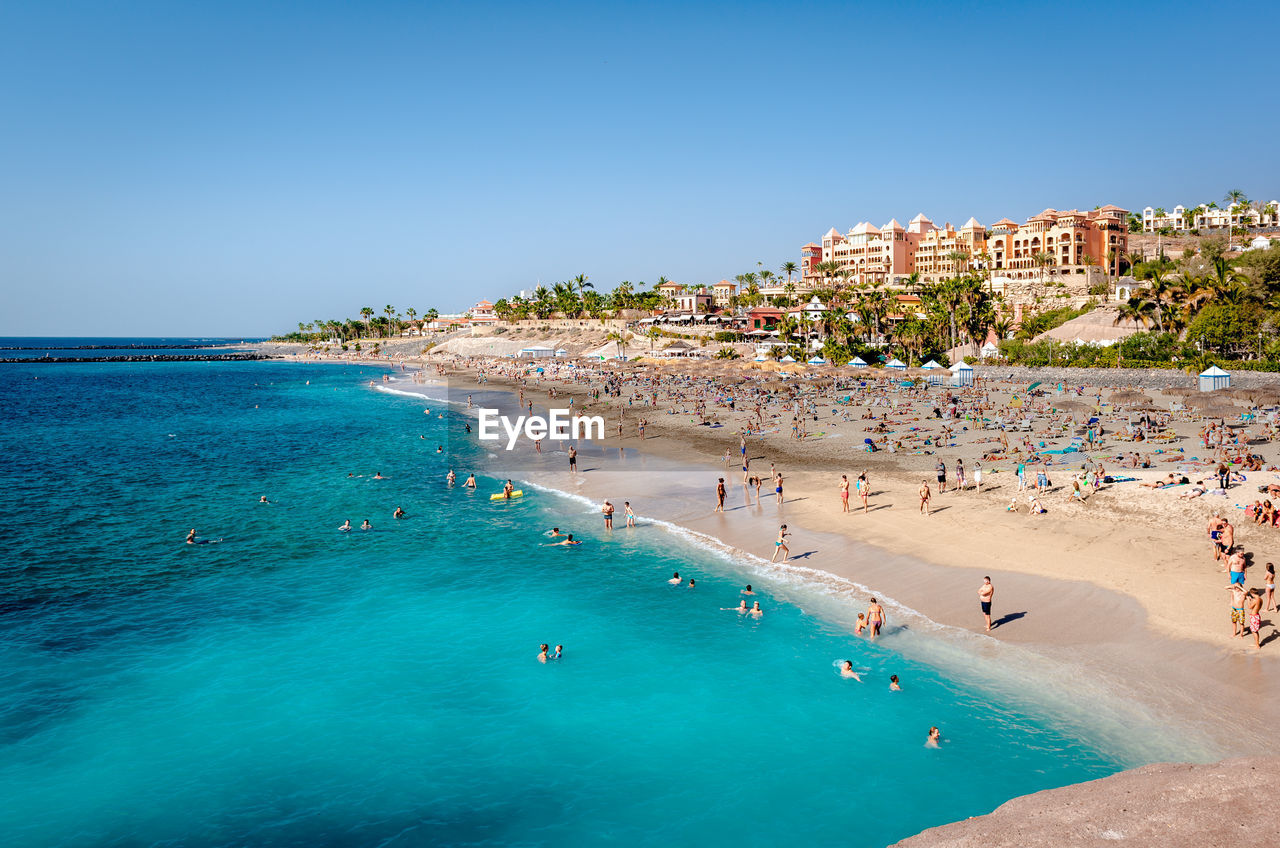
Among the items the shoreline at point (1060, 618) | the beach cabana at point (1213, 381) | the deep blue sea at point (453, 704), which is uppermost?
the beach cabana at point (1213, 381)

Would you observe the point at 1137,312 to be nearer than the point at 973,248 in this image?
Yes

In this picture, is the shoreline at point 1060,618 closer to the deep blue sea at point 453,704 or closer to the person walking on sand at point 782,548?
the person walking on sand at point 782,548

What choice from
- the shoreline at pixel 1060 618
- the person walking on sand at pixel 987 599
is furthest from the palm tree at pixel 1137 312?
the person walking on sand at pixel 987 599

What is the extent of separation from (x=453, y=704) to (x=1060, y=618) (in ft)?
44.3

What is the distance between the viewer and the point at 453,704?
1464 centimetres

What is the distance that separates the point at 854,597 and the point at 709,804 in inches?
337

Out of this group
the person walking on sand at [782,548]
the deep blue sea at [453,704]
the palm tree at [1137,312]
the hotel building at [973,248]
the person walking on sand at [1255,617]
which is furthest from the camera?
the hotel building at [973,248]

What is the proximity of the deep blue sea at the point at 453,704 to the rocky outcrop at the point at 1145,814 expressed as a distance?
64cm

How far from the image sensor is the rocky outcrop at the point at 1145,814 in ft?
30.8

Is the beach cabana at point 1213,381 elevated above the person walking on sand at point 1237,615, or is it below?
above

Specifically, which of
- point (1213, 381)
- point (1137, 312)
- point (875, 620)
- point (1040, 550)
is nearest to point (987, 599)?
point (875, 620)

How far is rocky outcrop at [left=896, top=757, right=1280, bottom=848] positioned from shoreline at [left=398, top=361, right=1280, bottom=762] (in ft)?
3.50

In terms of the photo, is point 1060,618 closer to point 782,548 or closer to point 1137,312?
point 782,548

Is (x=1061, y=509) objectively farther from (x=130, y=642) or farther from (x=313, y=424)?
(x=313, y=424)
